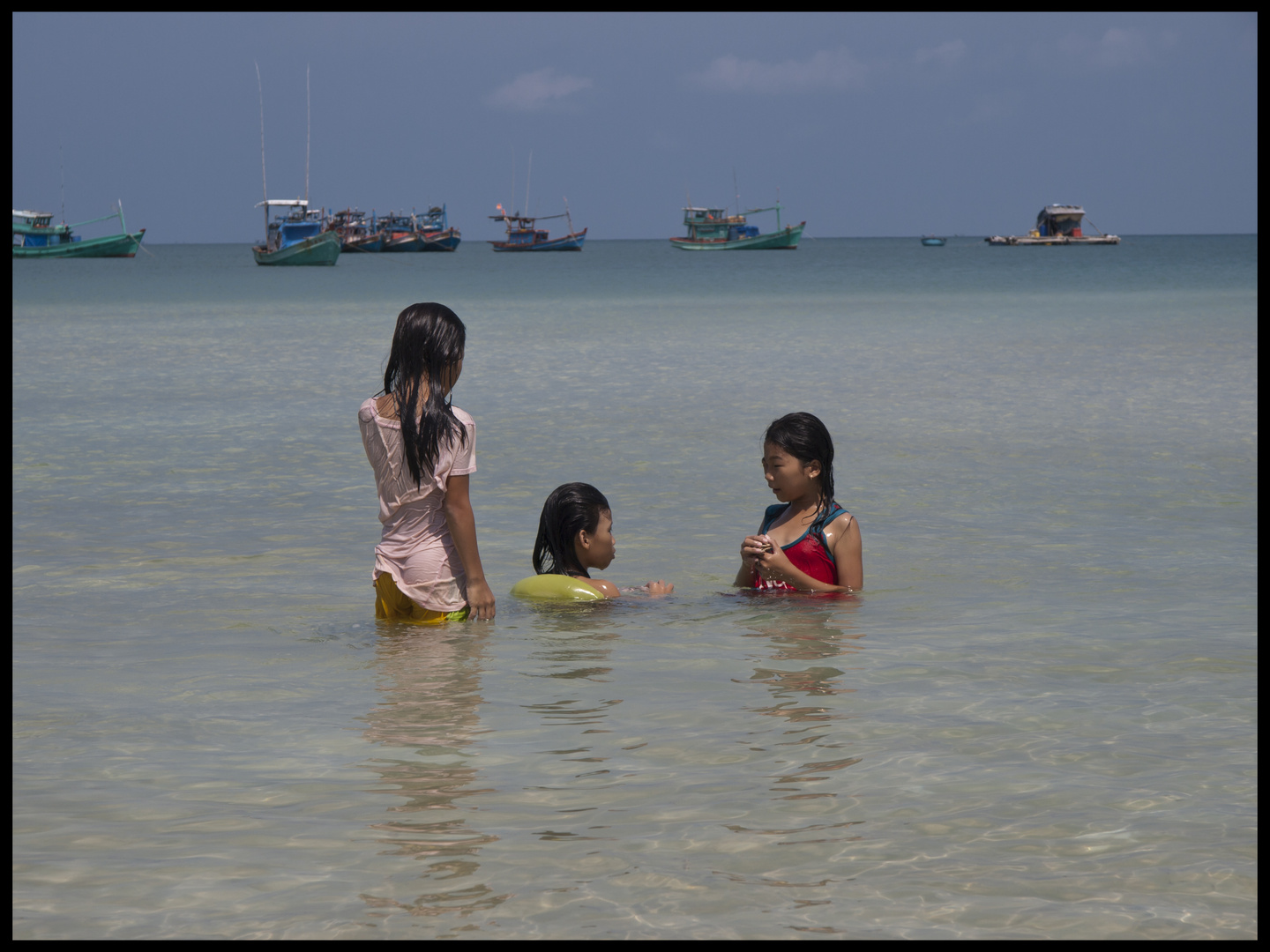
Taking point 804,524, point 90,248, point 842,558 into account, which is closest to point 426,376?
point 804,524

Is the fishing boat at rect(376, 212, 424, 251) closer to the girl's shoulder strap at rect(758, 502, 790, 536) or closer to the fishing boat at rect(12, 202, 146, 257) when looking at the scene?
the fishing boat at rect(12, 202, 146, 257)

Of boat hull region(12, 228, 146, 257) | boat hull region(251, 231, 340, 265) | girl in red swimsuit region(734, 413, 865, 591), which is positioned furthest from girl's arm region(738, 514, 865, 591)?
boat hull region(12, 228, 146, 257)

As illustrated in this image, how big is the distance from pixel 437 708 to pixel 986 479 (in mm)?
6430

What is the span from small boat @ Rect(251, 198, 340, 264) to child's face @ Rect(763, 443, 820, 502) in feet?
281

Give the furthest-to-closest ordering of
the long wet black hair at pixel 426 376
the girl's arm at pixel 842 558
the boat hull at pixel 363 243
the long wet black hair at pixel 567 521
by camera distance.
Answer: the boat hull at pixel 363 243 < the long wet black hair at pixel 567 521 < the girl's arm at pixel 842 558 < the long wet black hair at pixel 426 376

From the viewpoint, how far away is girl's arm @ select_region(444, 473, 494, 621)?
4832 mm

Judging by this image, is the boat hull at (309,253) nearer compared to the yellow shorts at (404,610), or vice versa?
the yellow shorts at (404,610)

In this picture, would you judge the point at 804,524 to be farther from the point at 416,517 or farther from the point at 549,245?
the point at 549,245

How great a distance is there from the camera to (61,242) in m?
105

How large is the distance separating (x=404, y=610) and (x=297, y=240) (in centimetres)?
9603

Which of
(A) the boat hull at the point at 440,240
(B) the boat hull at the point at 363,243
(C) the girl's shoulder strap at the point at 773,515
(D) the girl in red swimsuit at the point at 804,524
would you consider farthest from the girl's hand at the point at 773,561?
(A) the boat hull at the point at 440,240

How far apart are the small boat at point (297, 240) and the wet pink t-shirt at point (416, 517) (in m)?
86.0

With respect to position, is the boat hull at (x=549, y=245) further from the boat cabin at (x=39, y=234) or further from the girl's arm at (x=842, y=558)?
the girl's arm at (x=842, y=558)

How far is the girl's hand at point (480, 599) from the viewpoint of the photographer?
16.2 feet
